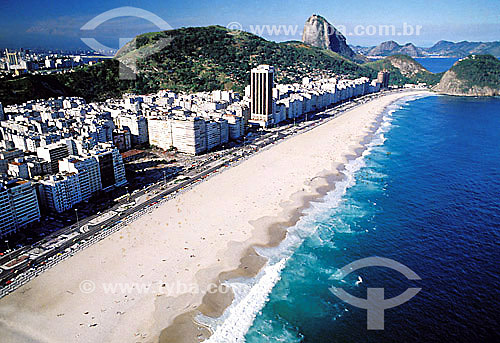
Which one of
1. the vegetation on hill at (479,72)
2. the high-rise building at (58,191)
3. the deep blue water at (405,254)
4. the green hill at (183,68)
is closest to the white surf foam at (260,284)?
the deep blue water at (405,254)

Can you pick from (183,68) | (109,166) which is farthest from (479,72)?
(109,166)

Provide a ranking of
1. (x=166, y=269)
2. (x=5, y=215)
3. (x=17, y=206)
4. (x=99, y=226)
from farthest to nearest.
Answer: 1. (x=99, y=226)
2. (x=17, y=206)
3. (x=5, y=215)
4. (x=166, y=269)

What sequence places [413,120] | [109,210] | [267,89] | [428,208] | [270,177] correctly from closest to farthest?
[109,210]
[428,208]
[270,177]
[267,89]
[413,120]

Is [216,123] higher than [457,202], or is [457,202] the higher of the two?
[216,123]

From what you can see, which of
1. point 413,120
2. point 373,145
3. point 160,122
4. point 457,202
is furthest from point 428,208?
point 413,120

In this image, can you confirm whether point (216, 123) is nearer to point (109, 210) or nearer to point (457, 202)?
point (109, 210)

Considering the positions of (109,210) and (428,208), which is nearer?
(109,210)

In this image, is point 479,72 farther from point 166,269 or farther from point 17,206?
point 17,206

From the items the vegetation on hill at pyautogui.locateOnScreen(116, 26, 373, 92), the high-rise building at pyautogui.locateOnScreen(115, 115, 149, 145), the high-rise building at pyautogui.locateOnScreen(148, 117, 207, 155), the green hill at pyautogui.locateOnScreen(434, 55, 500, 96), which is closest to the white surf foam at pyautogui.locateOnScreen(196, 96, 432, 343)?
the high-rise building at pyautogui.locateOnScreen(148, 117, 207, 155)
